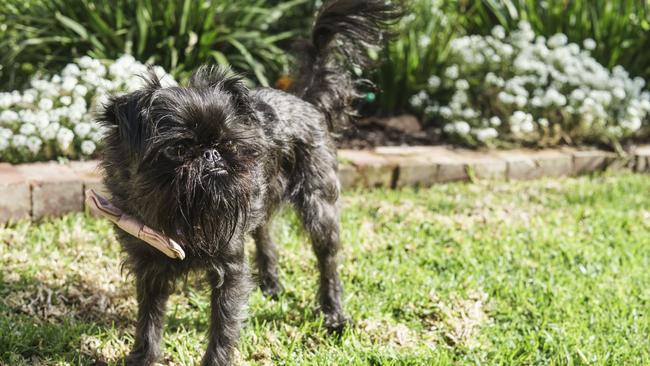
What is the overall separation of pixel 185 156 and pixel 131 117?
0.27m

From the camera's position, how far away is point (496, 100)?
698cm

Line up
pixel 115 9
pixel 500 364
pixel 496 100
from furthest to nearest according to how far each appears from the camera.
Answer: pixel 496 100, pixel 115 9, pixel 500 364

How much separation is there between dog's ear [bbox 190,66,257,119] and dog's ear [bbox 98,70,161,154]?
177 millimetres

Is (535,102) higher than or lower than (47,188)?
higher

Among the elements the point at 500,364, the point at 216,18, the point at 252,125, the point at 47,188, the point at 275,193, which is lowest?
the point at 500,364

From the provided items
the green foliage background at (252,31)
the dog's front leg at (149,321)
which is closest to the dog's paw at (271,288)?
the dog's front leg at (149,321)

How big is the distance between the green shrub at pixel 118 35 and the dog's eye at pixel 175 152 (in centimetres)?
352

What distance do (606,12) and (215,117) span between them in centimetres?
620

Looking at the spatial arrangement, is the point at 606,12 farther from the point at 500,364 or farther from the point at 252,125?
the point at 252,125

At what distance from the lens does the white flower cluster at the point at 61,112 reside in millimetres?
4875

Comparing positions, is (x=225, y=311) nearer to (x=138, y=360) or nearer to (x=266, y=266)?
(x=138, y=360)

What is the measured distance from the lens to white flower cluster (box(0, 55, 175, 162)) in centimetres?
488

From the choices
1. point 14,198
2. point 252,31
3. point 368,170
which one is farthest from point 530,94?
point 14,198

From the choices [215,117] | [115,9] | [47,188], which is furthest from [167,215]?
[115,9]
